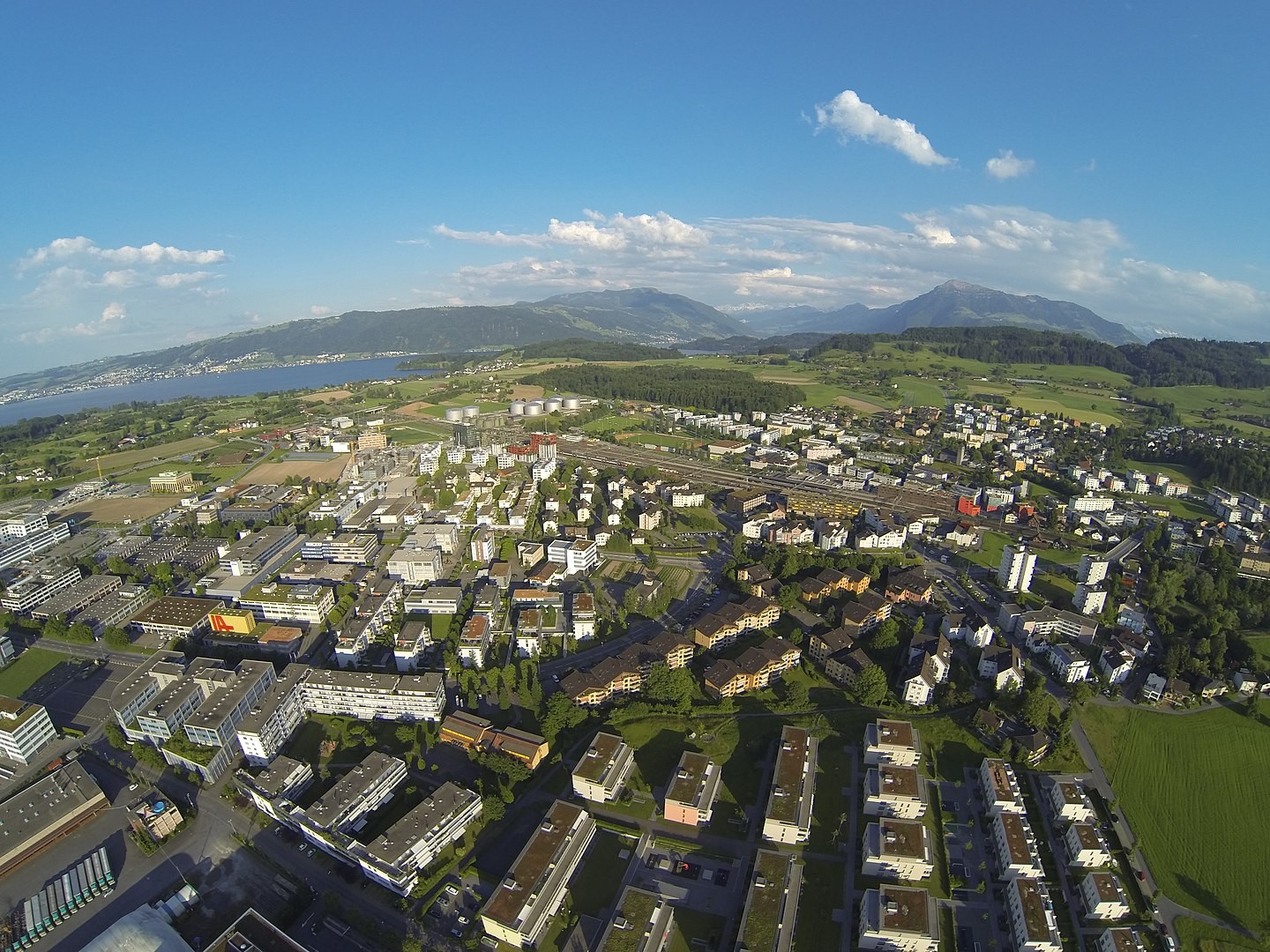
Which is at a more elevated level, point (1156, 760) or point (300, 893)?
point (1156, 760)

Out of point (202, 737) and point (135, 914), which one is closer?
point (135, 914)

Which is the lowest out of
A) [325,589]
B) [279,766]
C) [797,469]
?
[279,766]

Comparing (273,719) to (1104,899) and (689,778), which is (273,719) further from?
(1104,899)

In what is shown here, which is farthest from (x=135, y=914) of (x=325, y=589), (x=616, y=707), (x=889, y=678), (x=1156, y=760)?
(x=1156, y=760)

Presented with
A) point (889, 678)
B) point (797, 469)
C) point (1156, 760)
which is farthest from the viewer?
point (797, 469)

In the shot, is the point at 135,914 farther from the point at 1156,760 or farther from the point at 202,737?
the point at 1156,760

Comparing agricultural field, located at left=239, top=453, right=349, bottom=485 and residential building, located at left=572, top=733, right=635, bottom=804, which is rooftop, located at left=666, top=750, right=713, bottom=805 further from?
agricultural field, located at left=239, top=453, right=349, bottom=485

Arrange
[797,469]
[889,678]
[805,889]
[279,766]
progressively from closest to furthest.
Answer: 1. [805,889]
2. [279,766]
3. [889,678]
4. [797,469]
